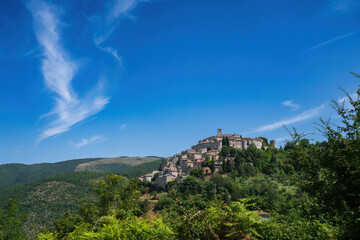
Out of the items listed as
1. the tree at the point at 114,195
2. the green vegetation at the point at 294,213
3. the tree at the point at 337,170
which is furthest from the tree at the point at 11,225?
the tree at the point at 337,170

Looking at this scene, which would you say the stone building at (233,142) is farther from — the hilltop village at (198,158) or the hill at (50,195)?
the hill at (50,195)

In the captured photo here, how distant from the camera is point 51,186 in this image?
141 m

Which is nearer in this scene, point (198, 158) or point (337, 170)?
point (337, 170)

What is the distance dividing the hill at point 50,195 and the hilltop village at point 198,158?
2018 inches

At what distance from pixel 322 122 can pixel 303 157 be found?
119cm

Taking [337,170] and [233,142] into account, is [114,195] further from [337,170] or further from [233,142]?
[233,142]

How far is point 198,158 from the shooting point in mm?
80375

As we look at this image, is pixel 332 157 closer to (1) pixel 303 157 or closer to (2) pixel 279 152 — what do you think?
(1) pixel 303 157

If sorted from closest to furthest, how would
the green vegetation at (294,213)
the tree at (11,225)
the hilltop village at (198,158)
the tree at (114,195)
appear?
1. the green vegetation at (294,213)
2. the tree at (114,195)
3. the tree at (11,225)
4. the hilltop village at (198,158)

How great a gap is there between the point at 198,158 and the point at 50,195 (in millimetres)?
94438

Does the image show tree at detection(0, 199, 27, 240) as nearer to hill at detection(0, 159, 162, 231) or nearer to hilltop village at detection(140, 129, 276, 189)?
hilltop village at detection(140, 129, 276, 189)

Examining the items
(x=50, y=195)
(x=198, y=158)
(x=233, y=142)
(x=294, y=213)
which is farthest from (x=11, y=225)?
(x=50, y=195)

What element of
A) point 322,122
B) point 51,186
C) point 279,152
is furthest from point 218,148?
point 51,186

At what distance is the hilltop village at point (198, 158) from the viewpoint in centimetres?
7106
